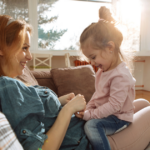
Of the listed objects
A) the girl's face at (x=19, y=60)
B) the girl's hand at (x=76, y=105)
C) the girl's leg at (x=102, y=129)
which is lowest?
the girl's leg at (x=102, y=129)

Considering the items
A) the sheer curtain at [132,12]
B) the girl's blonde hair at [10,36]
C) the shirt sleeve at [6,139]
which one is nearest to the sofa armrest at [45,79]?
the girl's blonde hair at [10,36]

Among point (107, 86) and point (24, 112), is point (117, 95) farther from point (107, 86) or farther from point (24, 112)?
point (24, 112)

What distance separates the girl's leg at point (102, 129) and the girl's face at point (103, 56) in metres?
0.34

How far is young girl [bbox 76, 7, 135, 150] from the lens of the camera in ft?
3.09

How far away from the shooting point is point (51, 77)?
6.10 ft

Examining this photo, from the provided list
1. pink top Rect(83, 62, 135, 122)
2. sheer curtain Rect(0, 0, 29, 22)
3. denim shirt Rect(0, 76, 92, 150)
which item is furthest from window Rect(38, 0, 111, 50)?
denim shirt Rect(0, 76, 92, 150)

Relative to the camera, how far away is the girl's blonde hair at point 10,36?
0.80 meters

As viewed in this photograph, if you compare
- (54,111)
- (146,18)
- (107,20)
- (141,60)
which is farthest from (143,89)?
(54,111)

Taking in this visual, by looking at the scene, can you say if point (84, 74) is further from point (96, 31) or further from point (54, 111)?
point (54, 111)

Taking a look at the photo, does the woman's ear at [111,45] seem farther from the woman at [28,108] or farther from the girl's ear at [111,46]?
the woman at [28,108]

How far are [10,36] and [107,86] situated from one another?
Result: 64 centimetres

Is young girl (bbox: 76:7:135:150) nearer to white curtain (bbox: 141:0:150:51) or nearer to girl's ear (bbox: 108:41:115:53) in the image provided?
girl's ear (bbox: 108:41:115:53)

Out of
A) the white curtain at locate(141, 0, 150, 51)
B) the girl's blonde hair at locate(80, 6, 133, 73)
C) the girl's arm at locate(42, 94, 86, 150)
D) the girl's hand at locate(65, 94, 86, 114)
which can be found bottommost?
the girl's arm at locate(42, 94, 86, 150)

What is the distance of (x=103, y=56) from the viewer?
1.08 meters
